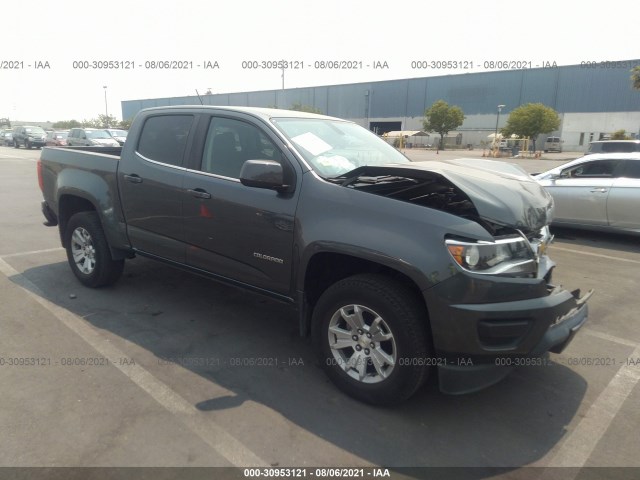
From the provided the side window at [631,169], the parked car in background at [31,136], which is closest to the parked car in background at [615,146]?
the side window at [631,169]

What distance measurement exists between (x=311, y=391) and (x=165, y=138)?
2651 mm

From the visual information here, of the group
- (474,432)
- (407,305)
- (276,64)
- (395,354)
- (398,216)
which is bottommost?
(474,432)

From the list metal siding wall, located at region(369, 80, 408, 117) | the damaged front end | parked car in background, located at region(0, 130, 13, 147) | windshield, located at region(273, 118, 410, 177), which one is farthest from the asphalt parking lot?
metal siding wall, located at region(369, 80, 408, 117)

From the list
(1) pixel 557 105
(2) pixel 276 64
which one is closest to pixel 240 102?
(1) pixel 557 105

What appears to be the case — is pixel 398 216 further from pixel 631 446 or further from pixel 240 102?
pixel 240 102

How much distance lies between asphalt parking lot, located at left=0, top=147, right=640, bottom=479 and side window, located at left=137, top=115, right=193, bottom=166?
148cm

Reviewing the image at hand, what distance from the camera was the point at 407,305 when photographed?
2.81 metres

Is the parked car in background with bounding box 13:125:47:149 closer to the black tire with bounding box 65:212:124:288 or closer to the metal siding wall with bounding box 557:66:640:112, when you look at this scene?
the black tire with bounding box 65:212:124:288

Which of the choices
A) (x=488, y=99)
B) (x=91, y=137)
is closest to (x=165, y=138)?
(x=91, y=137)

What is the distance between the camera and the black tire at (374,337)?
280cm

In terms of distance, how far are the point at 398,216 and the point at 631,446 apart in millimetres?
1905

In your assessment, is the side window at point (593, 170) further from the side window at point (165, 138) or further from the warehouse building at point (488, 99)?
the warehouse building at point (488, 99)

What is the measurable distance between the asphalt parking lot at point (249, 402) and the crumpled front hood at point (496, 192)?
1.27 metres

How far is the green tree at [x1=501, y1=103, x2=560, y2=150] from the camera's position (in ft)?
162
